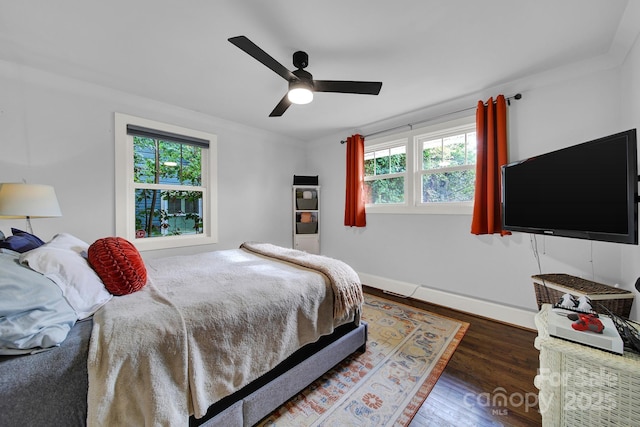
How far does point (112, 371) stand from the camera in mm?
847

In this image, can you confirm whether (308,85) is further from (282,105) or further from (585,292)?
(585,292)

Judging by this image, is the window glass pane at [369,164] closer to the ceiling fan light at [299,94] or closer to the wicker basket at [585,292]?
the ceiling fan light at [299,94]

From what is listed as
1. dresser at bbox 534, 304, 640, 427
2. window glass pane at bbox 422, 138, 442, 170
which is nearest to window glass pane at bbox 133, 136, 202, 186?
window glass pane at bbox 422, 138, 442, 170

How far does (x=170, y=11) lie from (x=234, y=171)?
7.03ft

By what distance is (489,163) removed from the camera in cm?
244

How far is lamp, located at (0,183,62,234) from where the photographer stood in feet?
5.49

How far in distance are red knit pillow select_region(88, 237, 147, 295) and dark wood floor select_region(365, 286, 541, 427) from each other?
5.71ft

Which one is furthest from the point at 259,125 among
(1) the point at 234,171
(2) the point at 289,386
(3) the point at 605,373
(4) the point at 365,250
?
(3) the point at 605,373

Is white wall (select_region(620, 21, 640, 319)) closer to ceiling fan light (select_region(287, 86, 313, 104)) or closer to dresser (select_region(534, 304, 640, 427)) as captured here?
dresser (select_region(534, 304, 640, 427))

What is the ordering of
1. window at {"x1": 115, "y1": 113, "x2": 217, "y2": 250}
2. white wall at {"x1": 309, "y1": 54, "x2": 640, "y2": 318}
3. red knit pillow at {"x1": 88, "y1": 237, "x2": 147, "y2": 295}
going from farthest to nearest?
1. window at {"x1": 115, "y1": 113, "x2": 217, "y2": 250}
2. white wall at {"x1": 309, "y1": 54, "x2": 640, "y2": 318}
3. red knit pillow at {"x1": 88, "y1": 237, "x2": 147, "y2": 295}

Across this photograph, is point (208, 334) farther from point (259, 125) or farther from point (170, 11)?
point (259, 125)

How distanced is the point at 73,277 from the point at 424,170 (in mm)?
3314

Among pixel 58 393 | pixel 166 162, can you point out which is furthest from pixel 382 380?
pixel 166 162

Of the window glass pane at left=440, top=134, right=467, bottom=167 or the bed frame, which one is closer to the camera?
the bed frame
